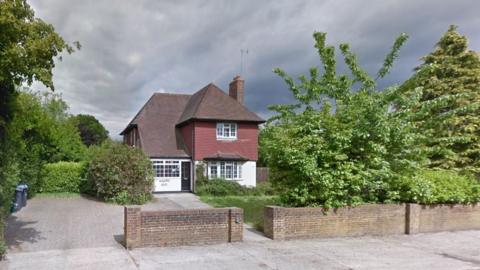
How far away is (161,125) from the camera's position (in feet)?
88.8

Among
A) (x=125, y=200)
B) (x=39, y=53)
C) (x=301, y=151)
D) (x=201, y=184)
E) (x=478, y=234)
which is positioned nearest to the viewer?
(x=39, y=53)

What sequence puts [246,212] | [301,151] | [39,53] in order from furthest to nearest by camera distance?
1. [246,212]
2. [301,151]
3. [39,53]

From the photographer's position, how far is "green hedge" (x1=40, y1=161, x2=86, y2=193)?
21.4 metres

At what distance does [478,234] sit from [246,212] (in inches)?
333

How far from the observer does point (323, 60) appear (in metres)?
12.2

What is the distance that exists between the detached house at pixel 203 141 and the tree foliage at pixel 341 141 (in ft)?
41.6

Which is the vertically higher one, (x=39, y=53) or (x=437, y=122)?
(x=39, y=53)

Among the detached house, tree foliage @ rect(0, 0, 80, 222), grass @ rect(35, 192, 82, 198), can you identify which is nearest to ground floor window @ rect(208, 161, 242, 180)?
the detached house

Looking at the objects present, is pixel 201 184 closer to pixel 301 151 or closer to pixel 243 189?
pixel 243 189

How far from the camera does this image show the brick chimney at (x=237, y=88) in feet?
92.9

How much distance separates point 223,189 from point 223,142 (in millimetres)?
3573

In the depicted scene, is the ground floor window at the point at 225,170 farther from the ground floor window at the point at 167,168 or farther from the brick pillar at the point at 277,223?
the brick pillar at the point at 277,223

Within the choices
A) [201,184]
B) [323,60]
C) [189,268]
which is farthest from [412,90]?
[201,184]

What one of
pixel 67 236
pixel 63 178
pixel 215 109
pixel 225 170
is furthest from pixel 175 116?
pixel 67 236
